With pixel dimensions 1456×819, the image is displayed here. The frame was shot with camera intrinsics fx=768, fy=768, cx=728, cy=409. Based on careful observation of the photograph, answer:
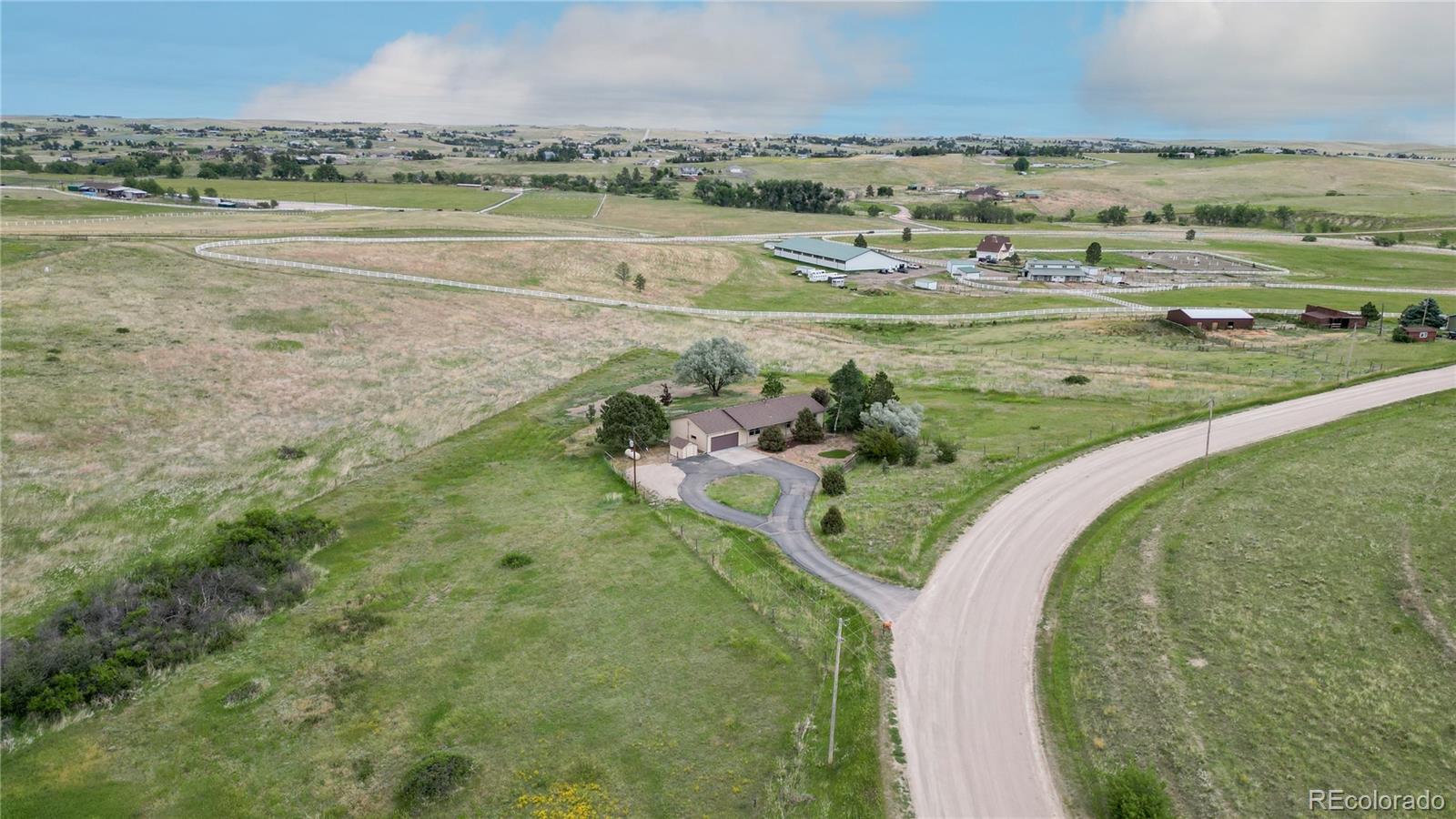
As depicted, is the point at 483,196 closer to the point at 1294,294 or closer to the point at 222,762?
the point at 1294,294

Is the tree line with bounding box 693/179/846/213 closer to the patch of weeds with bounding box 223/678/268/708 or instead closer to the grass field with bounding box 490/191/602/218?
the grass field with bounding box 490/191/602/218

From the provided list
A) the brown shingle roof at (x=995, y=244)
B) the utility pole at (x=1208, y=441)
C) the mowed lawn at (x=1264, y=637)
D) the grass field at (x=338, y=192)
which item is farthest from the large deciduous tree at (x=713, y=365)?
the grass field at (x=338, y=192)

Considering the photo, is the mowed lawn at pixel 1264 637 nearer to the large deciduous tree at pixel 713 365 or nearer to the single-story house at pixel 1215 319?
the large deciduous tree at pixel 713 365

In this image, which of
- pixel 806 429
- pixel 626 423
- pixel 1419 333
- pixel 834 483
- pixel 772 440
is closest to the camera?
pixel 834 483

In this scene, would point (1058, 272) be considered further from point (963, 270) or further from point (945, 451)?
point (945, 451)

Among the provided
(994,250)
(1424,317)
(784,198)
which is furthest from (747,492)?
(784,198)

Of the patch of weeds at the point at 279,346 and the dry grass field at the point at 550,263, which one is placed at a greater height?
the dry grass field at the point at 550,263

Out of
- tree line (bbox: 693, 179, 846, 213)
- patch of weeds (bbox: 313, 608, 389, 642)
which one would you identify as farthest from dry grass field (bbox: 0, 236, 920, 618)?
tree line (bbox: 693, 179, 846, 213)
